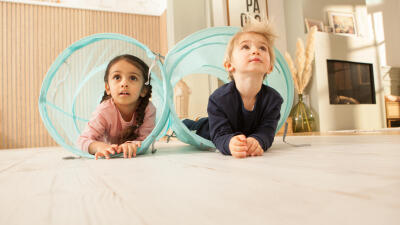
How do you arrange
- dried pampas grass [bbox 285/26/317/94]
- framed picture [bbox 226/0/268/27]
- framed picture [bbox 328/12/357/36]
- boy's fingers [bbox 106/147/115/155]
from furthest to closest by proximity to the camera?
framed picture [bbox 328/12/357/36] → framed picture [bbox 226/0/268/27] → dried pampas grass [bbox 285/26/317/94] → boy's fingers [bbox 106/147/115/155]

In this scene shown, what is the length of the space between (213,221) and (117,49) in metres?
1.21

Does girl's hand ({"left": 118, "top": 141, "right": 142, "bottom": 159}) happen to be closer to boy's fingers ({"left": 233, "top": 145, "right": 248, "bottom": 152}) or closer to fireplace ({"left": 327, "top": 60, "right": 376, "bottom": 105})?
boy's fingers ({"left": 233, "top": 145, "right": 248, "bottom": 152})

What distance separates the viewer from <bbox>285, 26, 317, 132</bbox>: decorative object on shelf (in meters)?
2.90

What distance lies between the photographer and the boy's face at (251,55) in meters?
0.99

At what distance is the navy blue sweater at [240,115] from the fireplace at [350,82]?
2323 mm

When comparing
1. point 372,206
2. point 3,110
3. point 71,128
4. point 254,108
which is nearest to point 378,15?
point 254,108

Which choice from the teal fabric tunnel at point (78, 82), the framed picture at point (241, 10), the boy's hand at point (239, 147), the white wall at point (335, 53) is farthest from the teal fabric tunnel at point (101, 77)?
the white wall at point (335, 53)

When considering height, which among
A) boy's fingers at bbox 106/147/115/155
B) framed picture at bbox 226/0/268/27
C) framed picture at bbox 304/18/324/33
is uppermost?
framed picture at bbox 226/0/268/27

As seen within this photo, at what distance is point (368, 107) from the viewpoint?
10.8ft

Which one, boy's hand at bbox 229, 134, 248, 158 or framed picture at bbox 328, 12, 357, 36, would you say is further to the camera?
framed picture at bbox 328, 12, 357, 36

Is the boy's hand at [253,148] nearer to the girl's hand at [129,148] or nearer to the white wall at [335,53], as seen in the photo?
the girl's hand at [129,148]

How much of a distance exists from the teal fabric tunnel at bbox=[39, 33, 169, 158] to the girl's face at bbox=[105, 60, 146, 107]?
0.32 ft

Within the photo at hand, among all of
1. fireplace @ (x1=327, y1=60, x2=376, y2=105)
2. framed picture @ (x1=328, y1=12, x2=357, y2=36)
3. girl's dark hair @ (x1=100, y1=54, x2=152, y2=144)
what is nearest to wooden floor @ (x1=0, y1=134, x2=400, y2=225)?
girl's dark hair @ (x1=100, y1=54, x2=152, y2=144)

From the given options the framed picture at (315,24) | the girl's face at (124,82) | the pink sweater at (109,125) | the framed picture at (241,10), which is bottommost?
the pink sweater at (109,125)
